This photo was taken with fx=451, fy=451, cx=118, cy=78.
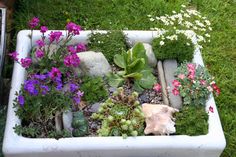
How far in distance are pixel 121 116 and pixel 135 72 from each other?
417 mm

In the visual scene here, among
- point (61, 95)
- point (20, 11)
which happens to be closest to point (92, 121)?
point (61, 95)

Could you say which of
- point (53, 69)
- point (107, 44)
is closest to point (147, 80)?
point (107, 44)

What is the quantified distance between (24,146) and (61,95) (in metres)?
0.43

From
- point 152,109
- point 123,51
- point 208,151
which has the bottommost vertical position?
point 208,151

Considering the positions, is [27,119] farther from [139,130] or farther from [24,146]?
[139,130]

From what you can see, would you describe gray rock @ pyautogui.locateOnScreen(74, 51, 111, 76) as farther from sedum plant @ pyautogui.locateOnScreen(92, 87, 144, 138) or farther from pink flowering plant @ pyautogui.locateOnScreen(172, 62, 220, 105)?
pink flowering plant @ pyautogui.locateOnScreen(172, 62, 220, 105)

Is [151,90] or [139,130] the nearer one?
[139,130]

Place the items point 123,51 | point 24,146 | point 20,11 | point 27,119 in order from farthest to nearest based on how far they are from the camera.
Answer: point 20,11
point 123,51
point 27,119
point 24,146

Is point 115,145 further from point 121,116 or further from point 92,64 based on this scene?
point 92,64

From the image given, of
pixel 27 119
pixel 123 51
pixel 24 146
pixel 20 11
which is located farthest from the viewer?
pixel 20 11

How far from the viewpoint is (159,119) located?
117 inches

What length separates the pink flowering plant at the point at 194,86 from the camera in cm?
314

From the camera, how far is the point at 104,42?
137 inches

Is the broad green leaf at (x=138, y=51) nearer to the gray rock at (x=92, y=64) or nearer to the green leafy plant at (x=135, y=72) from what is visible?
the green leafy plant at (x=135, y=72)
